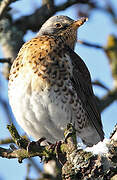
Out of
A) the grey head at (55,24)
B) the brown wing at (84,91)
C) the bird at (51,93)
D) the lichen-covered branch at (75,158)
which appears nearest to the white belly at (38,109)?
the bird at (51,93)

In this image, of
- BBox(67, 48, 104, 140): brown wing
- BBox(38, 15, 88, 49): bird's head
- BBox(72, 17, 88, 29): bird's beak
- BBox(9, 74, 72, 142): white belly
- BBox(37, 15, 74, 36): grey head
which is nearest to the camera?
BBox(9, 74, 72, 142): white belly

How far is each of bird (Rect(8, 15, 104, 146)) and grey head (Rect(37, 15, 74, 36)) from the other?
392 mm

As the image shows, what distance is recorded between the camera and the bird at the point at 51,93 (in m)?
5.34

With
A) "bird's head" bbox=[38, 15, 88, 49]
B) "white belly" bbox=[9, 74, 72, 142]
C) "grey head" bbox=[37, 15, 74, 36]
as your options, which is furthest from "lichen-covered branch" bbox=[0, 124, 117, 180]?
"grey head" bbox=[37, 15, 74, 36]

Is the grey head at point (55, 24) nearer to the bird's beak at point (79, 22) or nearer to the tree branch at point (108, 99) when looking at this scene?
the bird's beak at point (79, 22)

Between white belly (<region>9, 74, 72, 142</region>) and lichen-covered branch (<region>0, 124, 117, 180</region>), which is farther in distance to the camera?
white belly (<region>9, 74, 72, 142</region>)

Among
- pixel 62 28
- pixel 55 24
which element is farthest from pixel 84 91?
pixel 55 24

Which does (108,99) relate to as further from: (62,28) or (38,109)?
(38,109)

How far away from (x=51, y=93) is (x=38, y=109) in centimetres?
24

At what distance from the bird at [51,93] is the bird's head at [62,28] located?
245 mm

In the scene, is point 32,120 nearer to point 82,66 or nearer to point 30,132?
point 30,132

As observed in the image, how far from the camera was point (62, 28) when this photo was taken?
644cm

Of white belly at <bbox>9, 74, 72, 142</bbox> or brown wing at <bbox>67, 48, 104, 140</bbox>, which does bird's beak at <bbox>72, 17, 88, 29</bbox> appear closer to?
brown wing at <bbox>67, 48, 104, 140</bbox>

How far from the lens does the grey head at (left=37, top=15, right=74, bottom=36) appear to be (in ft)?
21.1
